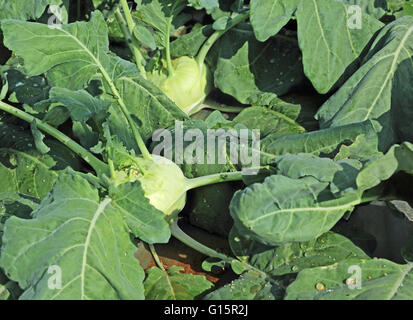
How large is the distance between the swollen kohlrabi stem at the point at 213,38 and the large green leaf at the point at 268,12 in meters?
0.14

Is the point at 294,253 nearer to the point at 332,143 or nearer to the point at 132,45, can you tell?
the point at 332,143

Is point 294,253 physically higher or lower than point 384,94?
lower

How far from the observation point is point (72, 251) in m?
1.67

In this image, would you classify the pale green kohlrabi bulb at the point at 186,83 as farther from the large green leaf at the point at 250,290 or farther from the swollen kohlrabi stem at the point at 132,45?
the large green leaf at the point at 250,290

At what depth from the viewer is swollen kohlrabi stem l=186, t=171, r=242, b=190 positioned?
2068mm

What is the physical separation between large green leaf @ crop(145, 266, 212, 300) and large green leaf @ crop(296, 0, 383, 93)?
0.92 metres

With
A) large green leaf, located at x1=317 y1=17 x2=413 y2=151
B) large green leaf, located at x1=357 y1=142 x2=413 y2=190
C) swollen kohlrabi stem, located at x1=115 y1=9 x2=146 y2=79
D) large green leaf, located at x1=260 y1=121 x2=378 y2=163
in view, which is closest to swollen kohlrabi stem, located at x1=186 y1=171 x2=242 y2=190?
large green leaf, located at x1=260 y1=121 x2=378 y2=163

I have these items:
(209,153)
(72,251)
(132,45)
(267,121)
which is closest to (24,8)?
(132,45)

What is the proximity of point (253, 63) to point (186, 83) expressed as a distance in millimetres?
323

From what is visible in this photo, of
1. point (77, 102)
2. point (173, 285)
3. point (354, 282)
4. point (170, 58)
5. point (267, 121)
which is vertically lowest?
point (173, 285)

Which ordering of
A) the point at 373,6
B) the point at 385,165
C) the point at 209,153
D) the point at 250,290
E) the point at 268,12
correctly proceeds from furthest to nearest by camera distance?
the point at 373,6
the point at 268,12
the point at 209,153
the point at 250,290
the point at 385,165

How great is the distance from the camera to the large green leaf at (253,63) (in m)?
2.57

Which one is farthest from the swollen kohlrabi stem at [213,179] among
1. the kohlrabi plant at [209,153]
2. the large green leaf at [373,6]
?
the large green leaf at [373,6]

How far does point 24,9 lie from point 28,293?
1294 mm
